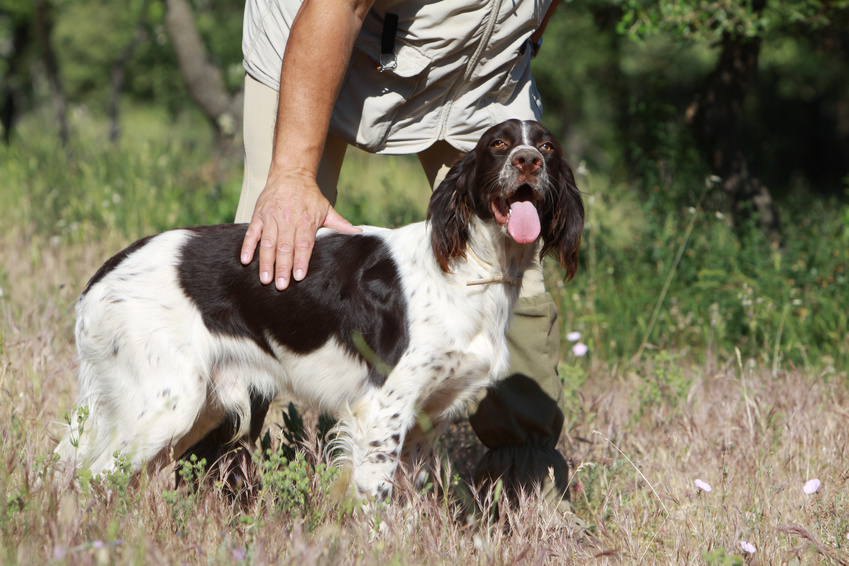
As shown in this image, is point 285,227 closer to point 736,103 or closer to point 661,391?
point 661,391

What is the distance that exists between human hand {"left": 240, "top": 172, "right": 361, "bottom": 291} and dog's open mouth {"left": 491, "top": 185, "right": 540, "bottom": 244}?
59 centimetres

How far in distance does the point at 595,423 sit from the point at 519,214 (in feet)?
4.71

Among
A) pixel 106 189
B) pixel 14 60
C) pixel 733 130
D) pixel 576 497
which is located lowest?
pixel 14 60

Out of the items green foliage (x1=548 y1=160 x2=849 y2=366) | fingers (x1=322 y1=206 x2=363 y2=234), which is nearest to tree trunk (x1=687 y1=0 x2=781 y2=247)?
green foliage (x1=548 y1=160 x2=849 y2=366)

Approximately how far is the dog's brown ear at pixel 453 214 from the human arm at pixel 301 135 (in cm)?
39

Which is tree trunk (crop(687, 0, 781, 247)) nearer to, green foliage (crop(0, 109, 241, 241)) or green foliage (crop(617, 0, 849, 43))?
green foliage (crop(617, 0, 849, 43))

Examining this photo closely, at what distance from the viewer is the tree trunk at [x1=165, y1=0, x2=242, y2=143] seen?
949 cm

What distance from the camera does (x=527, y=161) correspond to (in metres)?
2.55

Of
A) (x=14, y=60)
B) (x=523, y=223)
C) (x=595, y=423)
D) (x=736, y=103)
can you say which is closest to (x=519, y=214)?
(x=523, y=223)

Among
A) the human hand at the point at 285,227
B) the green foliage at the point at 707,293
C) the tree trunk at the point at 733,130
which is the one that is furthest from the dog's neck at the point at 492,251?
the tree trunk at the point at 733,130

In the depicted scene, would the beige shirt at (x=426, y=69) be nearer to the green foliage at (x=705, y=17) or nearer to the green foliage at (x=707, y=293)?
the green foliage at (x=707, y=293)

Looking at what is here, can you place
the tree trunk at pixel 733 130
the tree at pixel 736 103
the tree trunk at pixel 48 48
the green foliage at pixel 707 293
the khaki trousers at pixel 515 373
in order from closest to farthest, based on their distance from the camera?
the khaki trousers at pixel 515 373 → the green foliage at pixel 707 293 → the tree at pixel 736 103 → the tree trunk at pixel 733 130 → the tree trunk at pixel 48 48

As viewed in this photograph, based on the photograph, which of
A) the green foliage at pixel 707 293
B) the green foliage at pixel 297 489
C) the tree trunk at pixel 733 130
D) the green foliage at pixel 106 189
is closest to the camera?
the green foliage at pixel 297 489

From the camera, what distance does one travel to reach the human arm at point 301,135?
8.52 feet
